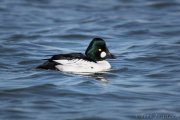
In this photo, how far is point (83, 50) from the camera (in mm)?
20438

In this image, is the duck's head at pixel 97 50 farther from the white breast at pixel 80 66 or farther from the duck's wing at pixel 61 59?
the duck's wing at pixel 61 59

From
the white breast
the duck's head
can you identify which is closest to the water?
the white breast

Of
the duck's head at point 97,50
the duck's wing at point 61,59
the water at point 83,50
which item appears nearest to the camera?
the water at point 83,50

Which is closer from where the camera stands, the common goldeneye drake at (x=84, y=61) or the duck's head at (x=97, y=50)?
the common goldeneye drake at (x=84, y=61)

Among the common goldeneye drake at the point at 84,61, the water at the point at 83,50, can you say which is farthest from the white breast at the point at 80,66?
the water at the point at 83,50

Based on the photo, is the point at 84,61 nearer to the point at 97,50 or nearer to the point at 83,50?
the point at 97,50

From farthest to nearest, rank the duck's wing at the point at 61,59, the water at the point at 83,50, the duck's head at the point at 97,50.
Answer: the duck's head at the point at 97,50 < the duck's wing at the point at 61,59 < the water at the point at 83,50

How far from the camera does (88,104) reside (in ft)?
47.9

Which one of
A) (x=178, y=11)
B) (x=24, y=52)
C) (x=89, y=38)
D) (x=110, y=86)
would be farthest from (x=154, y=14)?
(x=110, y=86)

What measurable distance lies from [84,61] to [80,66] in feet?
0.48

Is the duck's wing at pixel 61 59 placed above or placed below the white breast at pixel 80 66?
above

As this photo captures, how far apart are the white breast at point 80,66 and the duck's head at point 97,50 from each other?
0.76 feet

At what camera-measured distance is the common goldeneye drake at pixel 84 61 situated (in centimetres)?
1703

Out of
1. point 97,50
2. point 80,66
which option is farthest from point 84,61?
point 97,50
